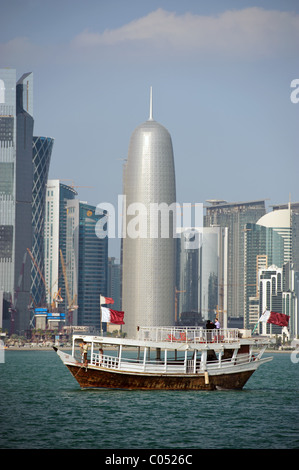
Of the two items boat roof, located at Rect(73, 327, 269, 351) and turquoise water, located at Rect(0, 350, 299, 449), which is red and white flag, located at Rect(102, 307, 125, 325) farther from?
turquoise water, located at Rect(0, 350, 299, 449)

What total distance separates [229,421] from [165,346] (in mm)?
13524

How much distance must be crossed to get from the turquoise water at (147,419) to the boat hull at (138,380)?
63 cm

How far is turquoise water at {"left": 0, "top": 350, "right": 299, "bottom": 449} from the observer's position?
163ft

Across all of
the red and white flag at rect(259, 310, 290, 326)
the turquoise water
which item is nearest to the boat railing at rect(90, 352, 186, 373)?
the turquoise water

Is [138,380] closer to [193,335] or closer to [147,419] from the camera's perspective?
[193,335]

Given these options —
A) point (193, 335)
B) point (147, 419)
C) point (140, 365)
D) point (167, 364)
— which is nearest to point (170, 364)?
point (167, 364)

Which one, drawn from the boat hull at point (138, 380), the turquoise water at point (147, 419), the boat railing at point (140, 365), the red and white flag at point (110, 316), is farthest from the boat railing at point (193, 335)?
the turquoise water at point (147, 419)

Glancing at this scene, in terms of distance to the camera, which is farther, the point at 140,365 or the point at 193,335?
the point at 193,335

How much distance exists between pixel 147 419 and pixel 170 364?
556 inches

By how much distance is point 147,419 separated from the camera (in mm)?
57781
